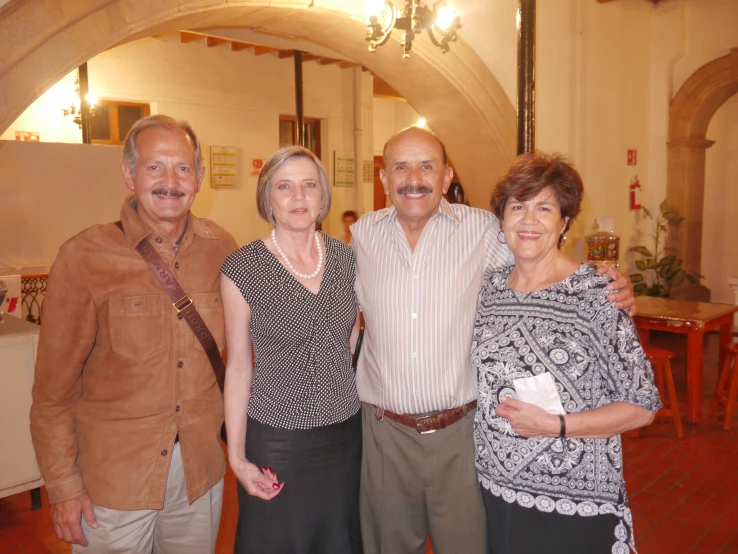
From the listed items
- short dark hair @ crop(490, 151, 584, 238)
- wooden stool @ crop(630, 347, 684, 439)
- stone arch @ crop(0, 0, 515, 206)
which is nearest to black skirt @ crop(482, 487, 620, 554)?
short dark hair @ crop(490, 151, 584, 238)

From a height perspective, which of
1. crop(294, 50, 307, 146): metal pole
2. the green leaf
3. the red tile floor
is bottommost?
the red tile floor

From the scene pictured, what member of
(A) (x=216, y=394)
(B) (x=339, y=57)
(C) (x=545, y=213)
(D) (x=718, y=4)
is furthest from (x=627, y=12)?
(A) (x=216, y=394)

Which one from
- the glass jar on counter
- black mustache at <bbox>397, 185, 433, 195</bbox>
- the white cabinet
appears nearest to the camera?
black mustache at <bbox>397, 185, 433, 195</bbox>

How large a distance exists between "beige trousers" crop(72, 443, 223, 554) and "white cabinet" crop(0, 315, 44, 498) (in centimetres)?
198

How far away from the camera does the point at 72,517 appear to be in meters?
1.78

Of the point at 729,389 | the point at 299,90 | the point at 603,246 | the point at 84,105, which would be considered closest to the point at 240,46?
the point at 299,90

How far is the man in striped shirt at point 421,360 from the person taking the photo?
83.4 inches

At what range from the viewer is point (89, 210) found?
25.5 feet

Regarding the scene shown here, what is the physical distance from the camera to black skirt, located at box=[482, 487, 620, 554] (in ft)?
5.88

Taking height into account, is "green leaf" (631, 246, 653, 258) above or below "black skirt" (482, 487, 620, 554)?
above

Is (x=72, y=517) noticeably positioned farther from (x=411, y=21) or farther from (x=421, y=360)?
(x=411, y=21)

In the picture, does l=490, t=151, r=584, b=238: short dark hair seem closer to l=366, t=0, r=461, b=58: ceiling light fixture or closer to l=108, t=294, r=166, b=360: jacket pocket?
l=108, t=294, r=166, b=360: jacket pocket

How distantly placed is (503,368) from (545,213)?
19.4 inches

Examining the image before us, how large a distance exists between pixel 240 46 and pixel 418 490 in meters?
9.01
